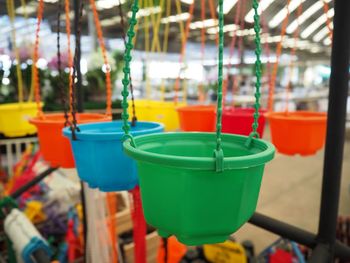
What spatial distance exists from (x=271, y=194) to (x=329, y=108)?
255 centimetres

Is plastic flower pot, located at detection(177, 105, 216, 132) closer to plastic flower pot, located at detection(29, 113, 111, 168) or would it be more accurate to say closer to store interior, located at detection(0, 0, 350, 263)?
store interior, located at detection(0, 0, 350, 263)

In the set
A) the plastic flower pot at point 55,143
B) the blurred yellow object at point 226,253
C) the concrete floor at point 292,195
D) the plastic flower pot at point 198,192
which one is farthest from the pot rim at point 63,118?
the concrete floor at point 292,195

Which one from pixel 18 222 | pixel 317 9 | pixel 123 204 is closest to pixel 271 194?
pixel 123 204

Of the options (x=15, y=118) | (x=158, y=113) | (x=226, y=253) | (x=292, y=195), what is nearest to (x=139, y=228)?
(x=158, y=113)

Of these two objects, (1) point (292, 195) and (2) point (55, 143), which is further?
(1) point (292, 195)

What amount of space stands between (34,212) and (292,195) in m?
2.29

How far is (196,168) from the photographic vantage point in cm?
33

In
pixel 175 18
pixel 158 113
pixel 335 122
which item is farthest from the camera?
pixel 175 18

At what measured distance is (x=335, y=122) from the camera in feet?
1.98

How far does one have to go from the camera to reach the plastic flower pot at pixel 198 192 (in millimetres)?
336

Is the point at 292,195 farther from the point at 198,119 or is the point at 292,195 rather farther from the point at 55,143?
the point at 55,143

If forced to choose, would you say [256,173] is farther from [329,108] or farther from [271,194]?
[271,194]

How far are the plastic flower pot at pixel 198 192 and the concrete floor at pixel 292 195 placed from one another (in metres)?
2.00

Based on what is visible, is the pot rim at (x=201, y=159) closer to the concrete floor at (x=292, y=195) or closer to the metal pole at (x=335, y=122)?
the metal pole at (x=335, y=122)
